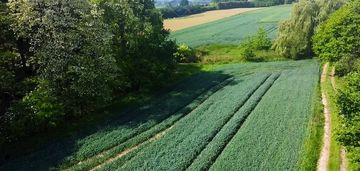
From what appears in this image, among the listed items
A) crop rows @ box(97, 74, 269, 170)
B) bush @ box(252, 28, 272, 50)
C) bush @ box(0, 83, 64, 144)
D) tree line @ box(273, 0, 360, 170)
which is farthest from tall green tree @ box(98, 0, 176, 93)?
bush @ box(252, 28, 272, 50)

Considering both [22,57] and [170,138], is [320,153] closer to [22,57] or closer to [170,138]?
[170,138]

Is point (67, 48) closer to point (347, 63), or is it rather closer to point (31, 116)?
point (31, 116)

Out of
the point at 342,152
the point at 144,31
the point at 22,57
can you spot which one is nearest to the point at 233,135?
the point at 342,152

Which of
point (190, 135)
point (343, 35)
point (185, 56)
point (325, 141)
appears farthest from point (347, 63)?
point (185, 56)

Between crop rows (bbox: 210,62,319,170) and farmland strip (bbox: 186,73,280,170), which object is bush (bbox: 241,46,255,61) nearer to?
crop rows (bbox: 210,62,319,170)

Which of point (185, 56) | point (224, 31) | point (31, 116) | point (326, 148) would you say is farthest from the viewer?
point (224, 31)

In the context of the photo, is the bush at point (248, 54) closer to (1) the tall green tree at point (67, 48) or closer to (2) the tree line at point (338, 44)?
(2) the tree line at point (338, 44)
